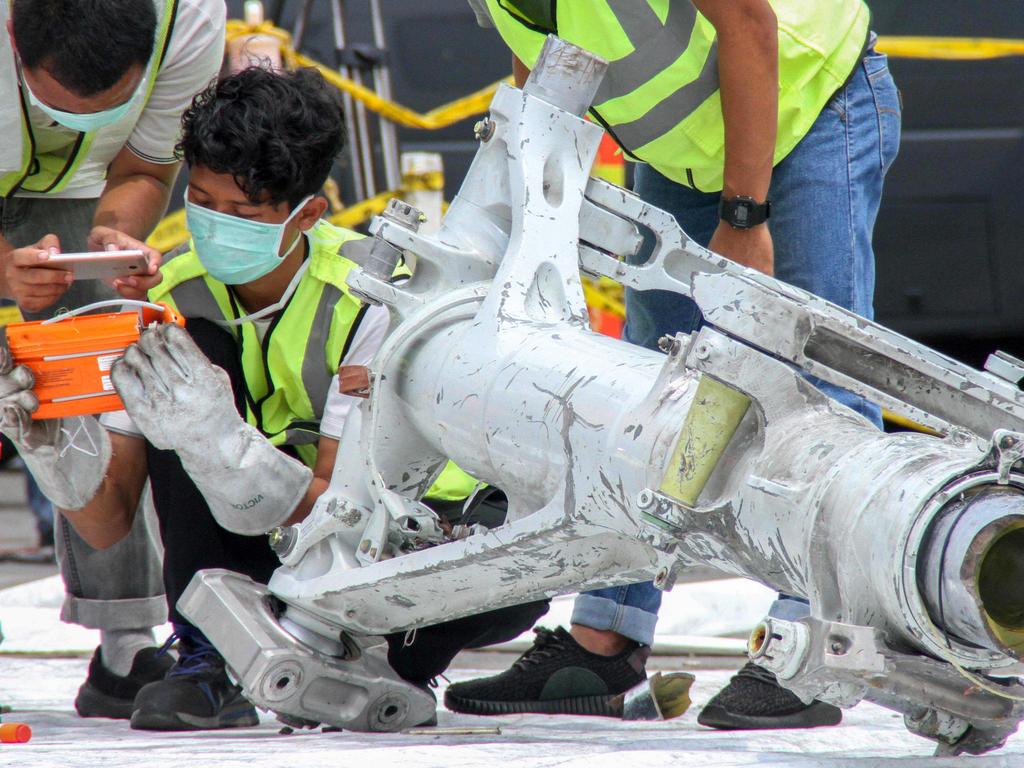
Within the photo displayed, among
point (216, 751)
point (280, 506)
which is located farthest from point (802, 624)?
point (280, 506)

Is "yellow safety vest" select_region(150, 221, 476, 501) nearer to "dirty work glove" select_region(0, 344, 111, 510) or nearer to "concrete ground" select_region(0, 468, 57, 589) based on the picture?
"dirty work glove" select_region(0, 344, 111, 510)

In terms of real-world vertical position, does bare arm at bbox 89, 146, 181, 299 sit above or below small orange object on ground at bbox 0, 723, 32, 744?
above

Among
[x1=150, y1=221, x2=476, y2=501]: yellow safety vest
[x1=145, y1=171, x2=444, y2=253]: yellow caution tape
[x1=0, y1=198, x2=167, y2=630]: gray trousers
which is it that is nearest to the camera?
[x1=150, y1=221, x2=476, y2=501]: yellow safety vest

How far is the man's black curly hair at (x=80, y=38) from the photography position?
6.80 feet

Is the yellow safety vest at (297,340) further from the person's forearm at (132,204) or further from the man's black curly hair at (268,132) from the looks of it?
the person's forearm at (132,204)

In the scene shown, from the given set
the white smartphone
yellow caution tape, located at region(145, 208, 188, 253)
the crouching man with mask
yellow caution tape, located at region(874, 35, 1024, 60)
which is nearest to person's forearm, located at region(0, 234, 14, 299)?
the white smartphone

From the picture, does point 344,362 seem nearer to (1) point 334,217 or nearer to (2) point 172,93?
(2) point 172,93

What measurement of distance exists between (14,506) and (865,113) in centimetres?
488

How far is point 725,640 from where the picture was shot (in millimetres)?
2854

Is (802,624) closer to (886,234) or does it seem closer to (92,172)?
(92,172)

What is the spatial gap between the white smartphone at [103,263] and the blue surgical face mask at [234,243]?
10 centimetres

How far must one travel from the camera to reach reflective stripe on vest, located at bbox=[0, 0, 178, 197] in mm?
2262

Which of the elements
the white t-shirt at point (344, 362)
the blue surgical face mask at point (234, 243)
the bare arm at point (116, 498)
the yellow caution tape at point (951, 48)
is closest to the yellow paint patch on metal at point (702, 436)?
the white t-shirt at point (344, 362)

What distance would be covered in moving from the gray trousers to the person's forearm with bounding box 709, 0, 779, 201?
114cm
